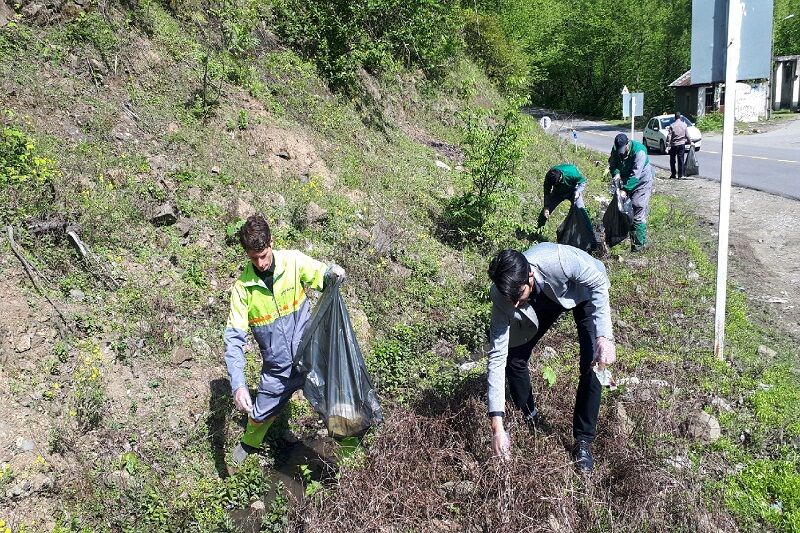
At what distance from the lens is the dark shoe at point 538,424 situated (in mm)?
3737

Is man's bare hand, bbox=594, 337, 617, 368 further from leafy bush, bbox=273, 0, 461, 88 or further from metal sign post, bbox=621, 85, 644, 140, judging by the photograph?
metal sign post, bbox=621, 85, 644, 140

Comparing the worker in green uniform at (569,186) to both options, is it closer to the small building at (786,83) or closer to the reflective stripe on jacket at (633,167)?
the reflective stripe on jacket at (633,167)

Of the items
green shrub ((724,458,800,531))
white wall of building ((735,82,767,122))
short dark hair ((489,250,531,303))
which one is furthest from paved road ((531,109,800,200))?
short dark hair ((489,250,531,303))

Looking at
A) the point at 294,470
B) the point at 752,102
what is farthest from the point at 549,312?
the point at 752,102

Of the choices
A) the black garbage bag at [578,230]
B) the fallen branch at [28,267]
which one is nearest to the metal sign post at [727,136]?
the black garbage bag at [578,230]

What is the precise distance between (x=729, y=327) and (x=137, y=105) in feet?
21.7

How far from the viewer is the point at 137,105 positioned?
6898 mm

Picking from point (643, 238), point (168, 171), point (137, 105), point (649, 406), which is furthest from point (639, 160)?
point (137, 105)

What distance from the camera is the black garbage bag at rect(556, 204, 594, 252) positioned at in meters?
6.82

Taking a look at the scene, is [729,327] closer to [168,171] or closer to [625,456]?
[625,456]

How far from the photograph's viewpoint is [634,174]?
7.36 meters

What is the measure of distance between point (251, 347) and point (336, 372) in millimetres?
1588

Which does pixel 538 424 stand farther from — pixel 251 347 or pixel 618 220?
pixel 618 220

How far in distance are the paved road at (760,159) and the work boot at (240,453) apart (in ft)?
33.4
